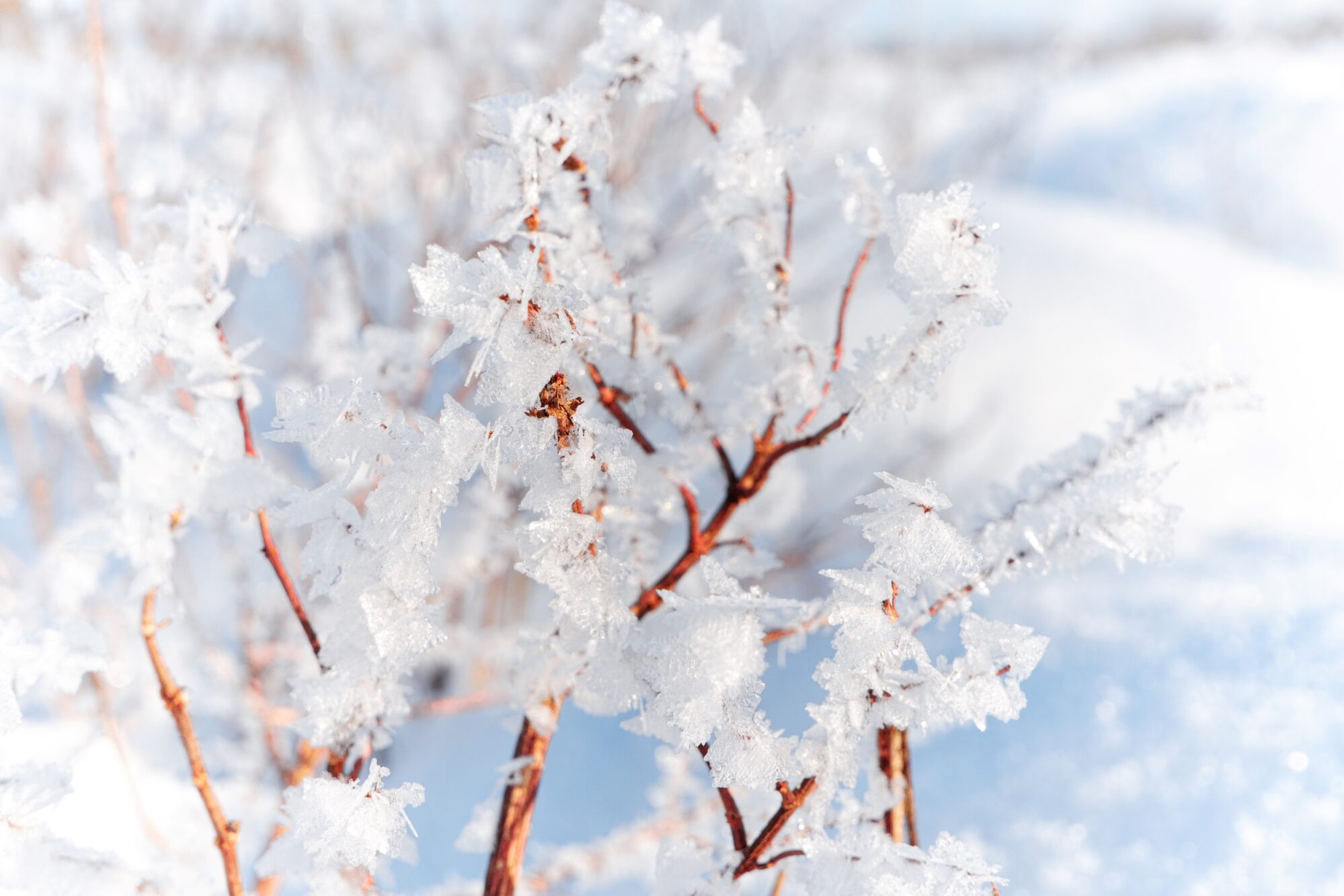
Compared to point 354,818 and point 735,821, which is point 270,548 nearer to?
point 354,818

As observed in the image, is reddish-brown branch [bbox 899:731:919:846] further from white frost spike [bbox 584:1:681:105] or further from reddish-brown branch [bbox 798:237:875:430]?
white frost spike [bbox 584:1:681:105]

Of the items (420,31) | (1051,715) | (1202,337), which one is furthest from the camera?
(420,31)

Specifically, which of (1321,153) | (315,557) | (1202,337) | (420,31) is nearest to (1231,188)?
(1321,153)

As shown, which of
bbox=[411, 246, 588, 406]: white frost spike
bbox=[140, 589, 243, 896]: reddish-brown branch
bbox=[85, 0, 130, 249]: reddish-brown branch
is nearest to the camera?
bbox=[411, 246, 588, 406]: white frost spike

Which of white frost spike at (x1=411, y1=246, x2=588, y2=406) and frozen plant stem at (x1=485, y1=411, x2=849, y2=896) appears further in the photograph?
frozen plant stem at (x1=485, y1=411, x2=849, y2=896)

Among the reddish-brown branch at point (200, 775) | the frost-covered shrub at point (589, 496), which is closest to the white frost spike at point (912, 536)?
the frost-covered shrub at point (589, 496)

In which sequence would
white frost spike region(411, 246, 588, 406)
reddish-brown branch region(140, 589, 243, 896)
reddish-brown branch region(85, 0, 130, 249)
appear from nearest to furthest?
1. white frost spike region(411, 246, 588, 406)
2. reddish-brown branch region(140, 589, 243, 896)
3. reddish-brown branch region(85, 0, 130, 249)

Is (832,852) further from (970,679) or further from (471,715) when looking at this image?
(471,715)

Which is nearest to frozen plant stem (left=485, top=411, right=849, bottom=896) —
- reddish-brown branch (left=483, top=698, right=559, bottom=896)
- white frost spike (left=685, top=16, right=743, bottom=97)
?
reddish-brown branch (left=483, top=698, right=559, bottom=896)
